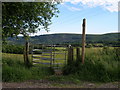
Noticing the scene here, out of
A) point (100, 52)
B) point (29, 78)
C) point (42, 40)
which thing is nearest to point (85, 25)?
point (100, 52)

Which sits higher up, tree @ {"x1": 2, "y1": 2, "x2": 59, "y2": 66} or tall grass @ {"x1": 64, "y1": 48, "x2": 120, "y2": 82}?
tree @ {"x1": 2, "y1": 2, "x2": 59, "y2": 66}

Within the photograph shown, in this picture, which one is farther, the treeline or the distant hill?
the distant hill

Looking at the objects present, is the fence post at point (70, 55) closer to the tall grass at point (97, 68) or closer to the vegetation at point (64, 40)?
the tall grass at point (97, 68)

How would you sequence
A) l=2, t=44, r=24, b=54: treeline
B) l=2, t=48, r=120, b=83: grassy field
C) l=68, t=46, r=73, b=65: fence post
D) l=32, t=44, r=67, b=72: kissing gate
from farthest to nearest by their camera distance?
1. l=32, t=44, r=67, b=72: kissing gate
2. l=2, t=44, r=24, b=54: treeline
3. l=68, t=46, r=73, b=65: fence post
4. l=2, t=48, r=120, b=83: grassy field

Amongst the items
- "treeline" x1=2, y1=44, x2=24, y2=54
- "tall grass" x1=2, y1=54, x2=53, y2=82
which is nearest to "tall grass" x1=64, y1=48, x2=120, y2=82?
"tall grass" x1=2, y1=54, x2=53, y2=82

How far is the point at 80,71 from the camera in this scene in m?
7.74

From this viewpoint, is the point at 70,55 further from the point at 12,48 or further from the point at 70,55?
the point at 12,48

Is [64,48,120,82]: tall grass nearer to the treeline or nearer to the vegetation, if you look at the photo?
the vegetation

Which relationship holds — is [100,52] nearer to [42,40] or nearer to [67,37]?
[67,37]

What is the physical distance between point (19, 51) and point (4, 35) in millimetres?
1242

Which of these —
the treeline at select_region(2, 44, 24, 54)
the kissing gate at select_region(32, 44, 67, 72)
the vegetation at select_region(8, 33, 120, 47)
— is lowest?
the kissing gate at select_region(32, 44, 67, 72)

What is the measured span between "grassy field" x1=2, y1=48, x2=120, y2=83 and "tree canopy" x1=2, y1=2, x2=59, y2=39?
1409mm

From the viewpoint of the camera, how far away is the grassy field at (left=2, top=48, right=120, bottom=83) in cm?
720

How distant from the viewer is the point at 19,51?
32.0 ft
